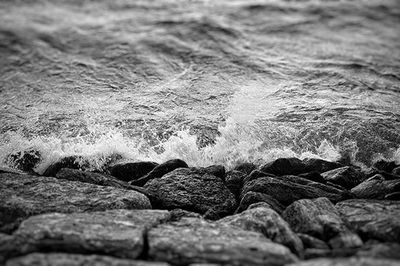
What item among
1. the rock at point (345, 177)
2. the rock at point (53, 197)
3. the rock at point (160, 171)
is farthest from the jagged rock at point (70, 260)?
the rock at point (345, 177)

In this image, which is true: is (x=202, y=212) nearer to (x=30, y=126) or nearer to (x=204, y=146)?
(x=204, y=146)

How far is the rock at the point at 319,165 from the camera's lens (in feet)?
19.8

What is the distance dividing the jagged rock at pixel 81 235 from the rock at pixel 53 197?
0.52 meters

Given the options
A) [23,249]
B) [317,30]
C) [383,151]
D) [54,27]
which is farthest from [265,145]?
[54,27]

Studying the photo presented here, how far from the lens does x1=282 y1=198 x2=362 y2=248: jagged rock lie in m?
3.51

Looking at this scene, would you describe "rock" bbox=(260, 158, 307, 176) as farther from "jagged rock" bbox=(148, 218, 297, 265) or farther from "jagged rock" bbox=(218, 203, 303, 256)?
"jagged rock" bbox=(148, 218, 297, 265)

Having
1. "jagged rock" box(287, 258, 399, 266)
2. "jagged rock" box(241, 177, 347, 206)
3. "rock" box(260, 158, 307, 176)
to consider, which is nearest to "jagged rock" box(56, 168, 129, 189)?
"jagged rock" box(241, 177, 347, 206)

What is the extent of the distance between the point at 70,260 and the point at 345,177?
3.97 meters

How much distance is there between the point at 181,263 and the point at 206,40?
10.2 m

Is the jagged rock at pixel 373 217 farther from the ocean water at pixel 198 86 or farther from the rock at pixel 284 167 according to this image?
the ocean water at pixel 198 86

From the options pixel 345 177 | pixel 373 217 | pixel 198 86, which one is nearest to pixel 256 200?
pixel 373 217

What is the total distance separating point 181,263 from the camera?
3.00 metres

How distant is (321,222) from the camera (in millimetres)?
3756

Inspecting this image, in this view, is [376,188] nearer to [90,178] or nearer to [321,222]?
[321,222]
